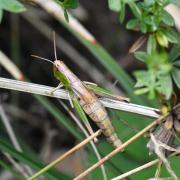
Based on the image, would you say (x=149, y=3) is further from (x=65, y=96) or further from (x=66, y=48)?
(x=66, y=48)

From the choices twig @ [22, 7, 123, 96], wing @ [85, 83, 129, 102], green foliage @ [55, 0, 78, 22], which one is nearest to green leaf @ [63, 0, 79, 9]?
green foliage @ [55, 0, 78, 22]

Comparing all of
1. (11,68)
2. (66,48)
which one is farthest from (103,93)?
(66,48)

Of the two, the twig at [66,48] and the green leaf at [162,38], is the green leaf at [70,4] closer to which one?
the green leaf at [162,38]

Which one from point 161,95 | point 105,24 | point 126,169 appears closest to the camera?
point 161,95

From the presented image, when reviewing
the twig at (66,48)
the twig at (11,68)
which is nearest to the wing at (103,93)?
the twig at (11,68)

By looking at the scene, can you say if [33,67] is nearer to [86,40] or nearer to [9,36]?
[9,36]

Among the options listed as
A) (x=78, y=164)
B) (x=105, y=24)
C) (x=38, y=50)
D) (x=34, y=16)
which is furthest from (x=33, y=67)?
(x=78, y=164)

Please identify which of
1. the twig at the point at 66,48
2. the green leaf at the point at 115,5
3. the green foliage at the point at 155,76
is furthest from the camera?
the twig at the point at 66,48
